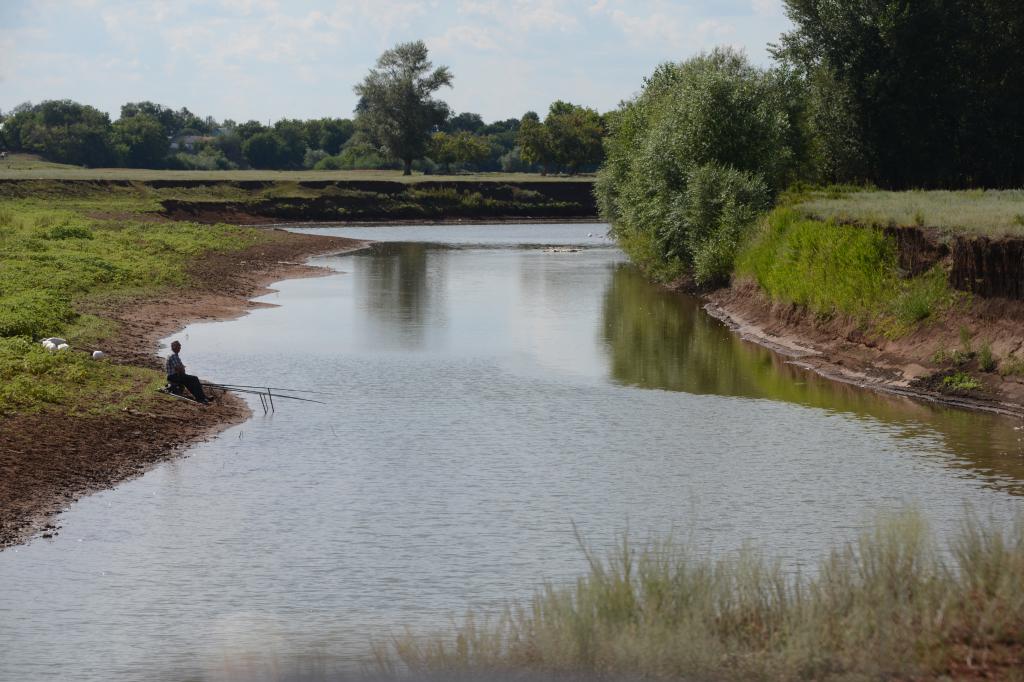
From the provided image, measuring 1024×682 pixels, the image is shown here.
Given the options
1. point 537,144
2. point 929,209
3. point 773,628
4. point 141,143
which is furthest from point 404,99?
point 773,628

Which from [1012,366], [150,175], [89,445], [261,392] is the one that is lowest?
[261,392]

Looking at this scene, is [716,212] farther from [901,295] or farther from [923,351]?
[923,351]

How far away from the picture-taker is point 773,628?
43.2 ft

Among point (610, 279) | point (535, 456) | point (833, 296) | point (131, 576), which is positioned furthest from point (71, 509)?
point (610, 279)

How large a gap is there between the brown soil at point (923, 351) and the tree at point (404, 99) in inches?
4711

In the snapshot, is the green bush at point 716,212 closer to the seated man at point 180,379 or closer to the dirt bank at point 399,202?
the seated man at point 180,379

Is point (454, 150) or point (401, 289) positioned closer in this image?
point (401, 289)

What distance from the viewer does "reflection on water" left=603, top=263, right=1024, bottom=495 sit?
86.9 ft

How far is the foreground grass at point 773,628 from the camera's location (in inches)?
492

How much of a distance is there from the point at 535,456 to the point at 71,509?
Answer: 910 centimetres

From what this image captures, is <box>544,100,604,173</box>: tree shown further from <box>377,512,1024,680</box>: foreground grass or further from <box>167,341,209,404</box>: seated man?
<box>377,512,1024,680</box>: foreground grass

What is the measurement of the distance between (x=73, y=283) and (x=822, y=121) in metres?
41.5

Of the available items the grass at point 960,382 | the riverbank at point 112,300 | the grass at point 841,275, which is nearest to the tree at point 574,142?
the riverbank at point 112,300

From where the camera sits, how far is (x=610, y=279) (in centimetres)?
6812
